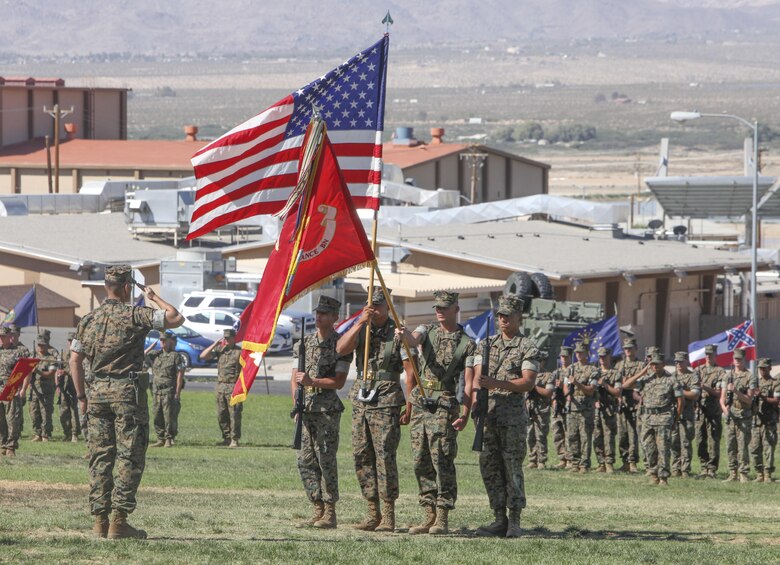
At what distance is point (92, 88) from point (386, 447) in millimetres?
78936

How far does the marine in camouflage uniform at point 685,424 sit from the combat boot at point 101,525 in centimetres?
1150

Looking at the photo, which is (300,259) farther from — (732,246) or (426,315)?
(732,246)

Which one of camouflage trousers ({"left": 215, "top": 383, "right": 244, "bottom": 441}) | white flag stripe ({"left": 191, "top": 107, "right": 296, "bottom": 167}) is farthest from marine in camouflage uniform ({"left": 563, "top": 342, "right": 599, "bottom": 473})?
white flag stripe ({"left": 191, "top": 107, "right": 296, "bottom": 167})

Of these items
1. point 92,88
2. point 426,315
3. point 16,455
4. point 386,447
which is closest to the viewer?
point 386,447

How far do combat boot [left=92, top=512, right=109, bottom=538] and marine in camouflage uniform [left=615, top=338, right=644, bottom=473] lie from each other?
38.1 ft

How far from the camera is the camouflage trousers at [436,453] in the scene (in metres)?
12.6

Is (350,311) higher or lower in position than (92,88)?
lower

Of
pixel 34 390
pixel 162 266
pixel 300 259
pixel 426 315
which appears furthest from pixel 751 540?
pixel 162 266

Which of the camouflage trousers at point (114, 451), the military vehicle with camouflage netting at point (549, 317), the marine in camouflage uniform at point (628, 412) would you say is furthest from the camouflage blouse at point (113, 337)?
the military vehicle with camouflage netting at point (549, 317)

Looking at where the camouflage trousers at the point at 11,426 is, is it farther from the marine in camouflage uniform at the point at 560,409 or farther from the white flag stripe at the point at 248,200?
the white flag stripe at the point at 248,200

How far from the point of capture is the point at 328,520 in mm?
12820

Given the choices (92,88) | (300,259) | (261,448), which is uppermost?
(92,88)

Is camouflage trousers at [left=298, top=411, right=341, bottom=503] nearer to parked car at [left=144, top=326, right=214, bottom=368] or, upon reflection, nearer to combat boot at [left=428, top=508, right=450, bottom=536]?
combat boot at [left=428, top=508, right=450, bottom=536]

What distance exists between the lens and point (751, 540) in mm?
13438
